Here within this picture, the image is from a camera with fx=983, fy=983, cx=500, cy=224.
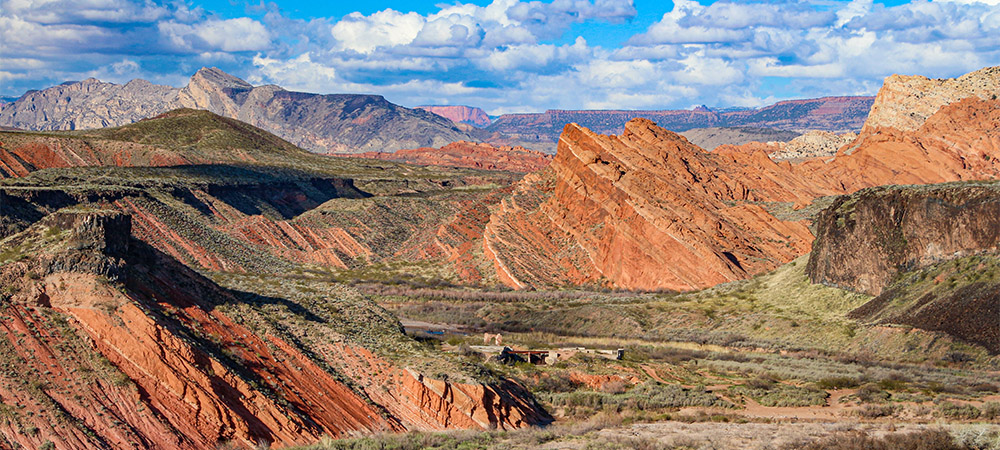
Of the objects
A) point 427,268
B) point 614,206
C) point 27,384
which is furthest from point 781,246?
point 27,384

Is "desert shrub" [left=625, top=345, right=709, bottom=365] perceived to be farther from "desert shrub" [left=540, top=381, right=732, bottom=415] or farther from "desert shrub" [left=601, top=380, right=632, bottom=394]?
"desert shrub" [left=540, top=381, right=732, bottom=415]

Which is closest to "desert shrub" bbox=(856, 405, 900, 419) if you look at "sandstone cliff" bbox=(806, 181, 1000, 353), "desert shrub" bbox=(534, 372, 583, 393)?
"desert shrub" bbox=(534, 372, 583, 393)

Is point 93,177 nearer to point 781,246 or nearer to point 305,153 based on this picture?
point 781,246

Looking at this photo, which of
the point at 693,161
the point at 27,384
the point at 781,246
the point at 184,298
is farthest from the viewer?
the point at 693,161

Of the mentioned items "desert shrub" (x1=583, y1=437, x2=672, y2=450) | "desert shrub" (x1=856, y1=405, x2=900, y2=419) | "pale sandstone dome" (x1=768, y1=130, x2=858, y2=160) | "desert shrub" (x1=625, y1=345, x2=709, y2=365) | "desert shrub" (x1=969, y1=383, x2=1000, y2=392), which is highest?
"pale sandstone dome" (x1=768, y1=130, x2=858, y2=160)

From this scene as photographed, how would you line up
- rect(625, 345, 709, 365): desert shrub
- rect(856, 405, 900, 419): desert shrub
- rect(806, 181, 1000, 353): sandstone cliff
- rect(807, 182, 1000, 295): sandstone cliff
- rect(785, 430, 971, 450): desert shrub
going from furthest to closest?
rect(807, 182, 1000, 295): sandstone cliff → rect(625, 345, 709, 365): desert shrub → rect(806, 181, 1000, 353): sandstone cliff → rect(856, 405, 900, 419): desert shrub → rect(785, 430, 971, 450): desert shrub

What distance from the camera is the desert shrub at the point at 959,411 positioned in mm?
25605

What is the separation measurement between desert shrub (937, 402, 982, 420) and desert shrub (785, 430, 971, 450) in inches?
216

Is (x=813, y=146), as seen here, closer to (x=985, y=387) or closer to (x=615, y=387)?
(x=985, y=387)

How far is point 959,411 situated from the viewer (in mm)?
26047

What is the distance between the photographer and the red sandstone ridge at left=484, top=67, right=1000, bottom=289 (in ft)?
205

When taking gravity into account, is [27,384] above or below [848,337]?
above

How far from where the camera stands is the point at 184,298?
2441 cm

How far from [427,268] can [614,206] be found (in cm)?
1587
